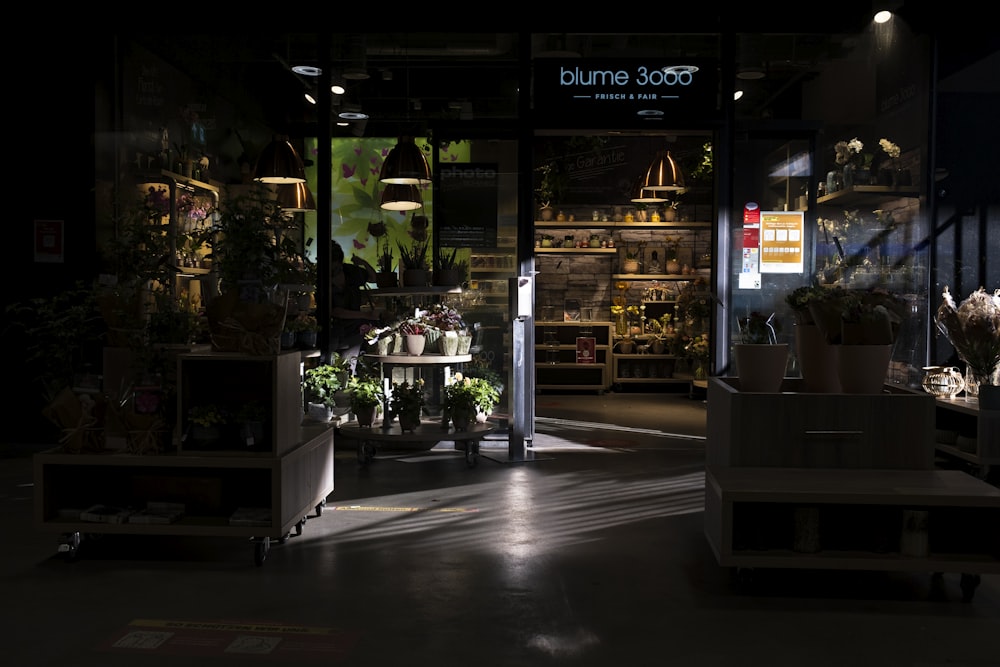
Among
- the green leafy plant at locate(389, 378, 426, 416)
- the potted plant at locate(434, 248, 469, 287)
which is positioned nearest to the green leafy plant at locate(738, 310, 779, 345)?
the green leafy plant at locate(389, 378, 426, 416)

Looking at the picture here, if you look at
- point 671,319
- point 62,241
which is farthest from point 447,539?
point 671,319

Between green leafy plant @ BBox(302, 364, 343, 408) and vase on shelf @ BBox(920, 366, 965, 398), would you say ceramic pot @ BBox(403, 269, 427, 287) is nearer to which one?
green leafy plant @ BBox(302, 364, 343, 408)

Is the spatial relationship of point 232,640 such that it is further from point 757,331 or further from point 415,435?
point 415,435

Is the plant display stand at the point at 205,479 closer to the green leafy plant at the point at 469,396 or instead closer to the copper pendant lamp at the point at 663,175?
the green leafy plant at the point at 469,396

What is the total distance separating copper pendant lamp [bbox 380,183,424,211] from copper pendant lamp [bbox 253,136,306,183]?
699 millimetres

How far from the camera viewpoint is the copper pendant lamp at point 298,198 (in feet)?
25.5

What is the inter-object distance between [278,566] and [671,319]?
8490 millimetres

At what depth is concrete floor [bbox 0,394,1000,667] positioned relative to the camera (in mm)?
3293

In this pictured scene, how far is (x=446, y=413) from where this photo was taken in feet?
22.5

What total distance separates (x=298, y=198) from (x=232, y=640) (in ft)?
16.2

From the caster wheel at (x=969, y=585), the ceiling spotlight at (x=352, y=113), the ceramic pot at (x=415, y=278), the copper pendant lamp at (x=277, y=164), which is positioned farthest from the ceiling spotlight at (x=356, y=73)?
the caster wheel at (x=969, y=585)

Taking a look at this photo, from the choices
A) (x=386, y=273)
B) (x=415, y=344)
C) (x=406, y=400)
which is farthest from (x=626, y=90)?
(x=406, y=400)

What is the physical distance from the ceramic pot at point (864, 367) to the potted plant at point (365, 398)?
3596 mm

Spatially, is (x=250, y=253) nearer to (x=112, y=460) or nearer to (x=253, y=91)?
(x=112, y=460)
